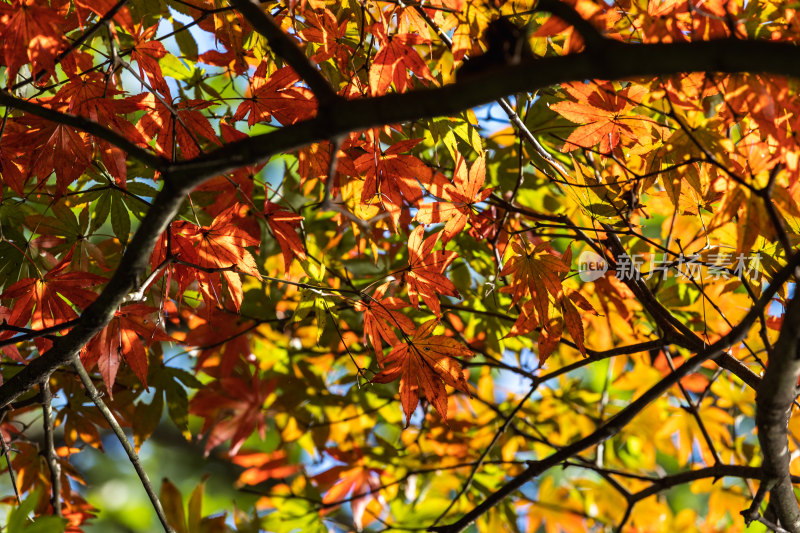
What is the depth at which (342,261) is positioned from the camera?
4.92 ft

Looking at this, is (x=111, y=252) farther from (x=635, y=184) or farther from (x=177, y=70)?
(x=635, y=184)

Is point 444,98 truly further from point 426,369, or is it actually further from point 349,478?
point 349,478

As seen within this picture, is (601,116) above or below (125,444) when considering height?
above

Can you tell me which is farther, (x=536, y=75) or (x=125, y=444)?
(x=125, y=444)

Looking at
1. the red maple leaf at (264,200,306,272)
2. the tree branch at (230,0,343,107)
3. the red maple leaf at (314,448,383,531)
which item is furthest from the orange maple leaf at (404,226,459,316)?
the red maple leaf at (314,448,383,531)

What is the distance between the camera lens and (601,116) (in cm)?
89

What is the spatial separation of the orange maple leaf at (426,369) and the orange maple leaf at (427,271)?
0.19 ft

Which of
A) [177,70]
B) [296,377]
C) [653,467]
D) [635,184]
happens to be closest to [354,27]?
[177,70]

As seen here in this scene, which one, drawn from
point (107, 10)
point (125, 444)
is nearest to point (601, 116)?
point (107, 10)

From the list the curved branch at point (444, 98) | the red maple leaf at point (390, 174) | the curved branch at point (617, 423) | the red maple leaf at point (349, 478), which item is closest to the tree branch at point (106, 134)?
the curved branch at point (444, 98)

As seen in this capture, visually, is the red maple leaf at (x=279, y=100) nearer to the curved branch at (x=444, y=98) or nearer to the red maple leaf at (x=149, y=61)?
the red maple leaf at (x=149, y=61)

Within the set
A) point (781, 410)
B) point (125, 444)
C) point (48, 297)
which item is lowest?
point (781, 410)

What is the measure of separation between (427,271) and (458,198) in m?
0.13

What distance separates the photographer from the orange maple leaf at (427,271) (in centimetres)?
97
